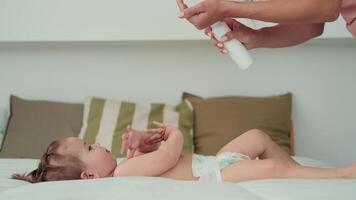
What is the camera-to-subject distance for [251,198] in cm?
97

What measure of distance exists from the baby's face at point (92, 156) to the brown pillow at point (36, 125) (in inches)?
31.2

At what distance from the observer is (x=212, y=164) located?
4.62 ft

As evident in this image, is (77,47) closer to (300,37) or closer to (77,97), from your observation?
(77,97)

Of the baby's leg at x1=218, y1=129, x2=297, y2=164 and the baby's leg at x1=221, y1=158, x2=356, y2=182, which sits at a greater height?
the baby's leg at x1=218, y1=129, x2=297, y2=164

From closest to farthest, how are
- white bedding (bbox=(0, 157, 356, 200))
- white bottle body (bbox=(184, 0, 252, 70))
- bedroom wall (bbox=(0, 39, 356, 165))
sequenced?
1. white bedding (bbox=(0, 157, 356, 200))
2. white bottle body (bbox=(184, 0, 252, 70))
3. bedroom wall (bbox=(0, 39, 356, 165))

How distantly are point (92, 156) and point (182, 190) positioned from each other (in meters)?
0.50

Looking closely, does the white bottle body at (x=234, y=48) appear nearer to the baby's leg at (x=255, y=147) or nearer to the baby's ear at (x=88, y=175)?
the baby's leg at (x=255, y=147)

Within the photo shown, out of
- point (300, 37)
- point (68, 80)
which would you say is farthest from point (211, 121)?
point (300, 37)

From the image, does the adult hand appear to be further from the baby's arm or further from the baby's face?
the baby's face

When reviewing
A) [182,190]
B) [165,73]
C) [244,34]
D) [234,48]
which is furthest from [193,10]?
[165,73]

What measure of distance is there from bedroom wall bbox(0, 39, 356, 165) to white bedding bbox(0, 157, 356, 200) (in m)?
1.35

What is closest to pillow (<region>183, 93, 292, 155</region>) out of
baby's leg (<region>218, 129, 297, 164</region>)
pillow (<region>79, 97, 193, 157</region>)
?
pillow (<region>79, 97, 193, 157</region>)

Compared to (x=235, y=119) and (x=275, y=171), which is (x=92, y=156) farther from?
(x=235, y=119)

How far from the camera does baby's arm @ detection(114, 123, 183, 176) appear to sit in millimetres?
1341
